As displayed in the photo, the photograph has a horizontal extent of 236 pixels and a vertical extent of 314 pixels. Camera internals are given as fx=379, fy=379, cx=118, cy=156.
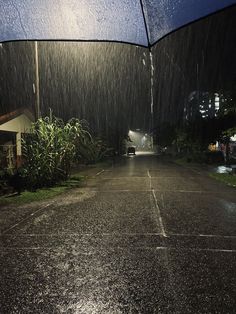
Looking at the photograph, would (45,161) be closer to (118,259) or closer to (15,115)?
(15,115)

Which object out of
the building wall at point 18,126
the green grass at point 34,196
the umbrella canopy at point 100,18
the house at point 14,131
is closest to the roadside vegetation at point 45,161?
the green grass at point 34,196

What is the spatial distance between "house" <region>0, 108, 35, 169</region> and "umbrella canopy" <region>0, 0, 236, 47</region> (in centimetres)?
1524

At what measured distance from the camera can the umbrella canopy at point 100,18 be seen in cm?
436

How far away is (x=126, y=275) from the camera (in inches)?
194

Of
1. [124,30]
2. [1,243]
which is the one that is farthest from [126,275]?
[124,30]

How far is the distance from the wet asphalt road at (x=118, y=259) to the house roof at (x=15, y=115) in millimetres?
11123

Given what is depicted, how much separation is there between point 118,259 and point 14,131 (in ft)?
60.0

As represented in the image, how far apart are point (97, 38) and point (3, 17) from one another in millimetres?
1197

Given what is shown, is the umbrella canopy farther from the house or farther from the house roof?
the house roof

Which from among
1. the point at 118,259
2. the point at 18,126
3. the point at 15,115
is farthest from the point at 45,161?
the point at 118,259

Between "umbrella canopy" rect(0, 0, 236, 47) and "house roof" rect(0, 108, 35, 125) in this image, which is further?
"house roof" rect(0, 108, 35, 125)

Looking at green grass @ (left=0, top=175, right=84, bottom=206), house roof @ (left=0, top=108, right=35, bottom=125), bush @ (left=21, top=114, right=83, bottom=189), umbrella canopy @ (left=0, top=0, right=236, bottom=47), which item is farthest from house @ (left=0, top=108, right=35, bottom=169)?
umbrella canopy @ (left=0, top=0, right=236, bottom=47)

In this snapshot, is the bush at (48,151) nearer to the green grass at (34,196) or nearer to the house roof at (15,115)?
the green grass at (34,196)

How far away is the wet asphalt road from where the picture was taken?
408 cm
